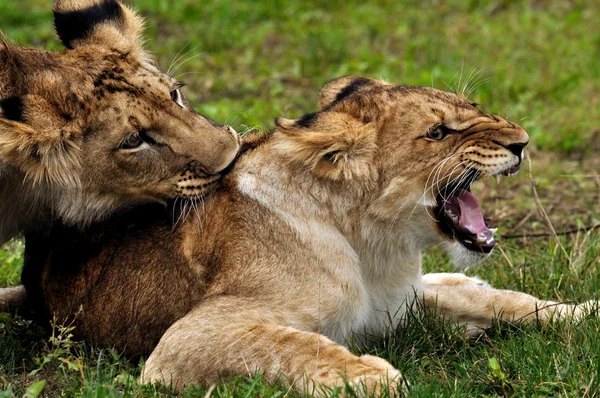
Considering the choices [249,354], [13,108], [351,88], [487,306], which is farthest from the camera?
[351,88]

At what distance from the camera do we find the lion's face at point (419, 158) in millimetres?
4105

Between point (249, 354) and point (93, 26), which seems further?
point (93, 26)

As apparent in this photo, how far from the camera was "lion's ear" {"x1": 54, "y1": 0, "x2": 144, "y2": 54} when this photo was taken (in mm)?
4957

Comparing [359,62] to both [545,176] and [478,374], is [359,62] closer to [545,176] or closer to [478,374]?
[545,176]

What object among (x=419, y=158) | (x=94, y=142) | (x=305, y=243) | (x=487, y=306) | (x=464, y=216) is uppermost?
(x=419, y=158)

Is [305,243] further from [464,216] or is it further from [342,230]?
[464,216]

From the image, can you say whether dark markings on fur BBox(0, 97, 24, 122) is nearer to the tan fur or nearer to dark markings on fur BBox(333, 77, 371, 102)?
the tan fur

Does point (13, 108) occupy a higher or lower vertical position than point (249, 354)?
higher

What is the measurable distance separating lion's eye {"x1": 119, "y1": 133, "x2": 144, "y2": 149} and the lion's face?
0.70 meters

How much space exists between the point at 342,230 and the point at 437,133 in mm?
571

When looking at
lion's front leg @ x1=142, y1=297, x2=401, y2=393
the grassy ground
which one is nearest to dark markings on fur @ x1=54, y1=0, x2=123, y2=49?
the grassy ground

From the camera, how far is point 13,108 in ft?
14.0

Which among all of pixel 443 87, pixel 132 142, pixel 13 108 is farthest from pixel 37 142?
pixel 443 87

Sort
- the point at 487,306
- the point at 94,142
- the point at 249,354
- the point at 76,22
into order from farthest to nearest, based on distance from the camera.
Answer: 1. the point at 76,22
2. the point at 487,306
3. the point at 94,142
4. the point at 249,354
